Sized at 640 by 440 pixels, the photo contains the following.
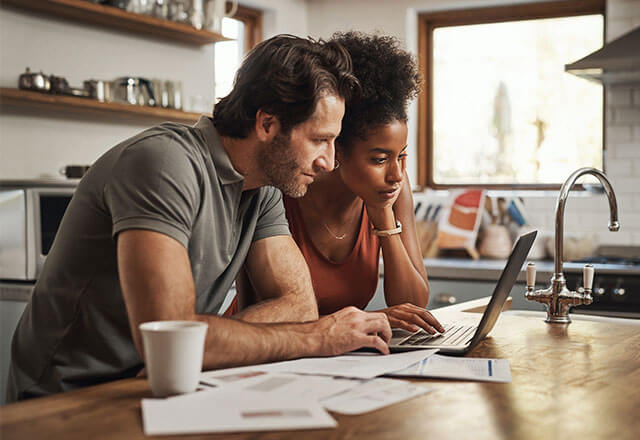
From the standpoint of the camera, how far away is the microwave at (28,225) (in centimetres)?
314

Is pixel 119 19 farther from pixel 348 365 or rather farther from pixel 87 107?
pixel 348 365

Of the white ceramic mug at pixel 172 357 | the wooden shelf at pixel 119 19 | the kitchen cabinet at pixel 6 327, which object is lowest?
the kitchen cabinet at pixel 6 327

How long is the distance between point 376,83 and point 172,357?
1194 millimetres

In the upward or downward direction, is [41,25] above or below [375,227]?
above

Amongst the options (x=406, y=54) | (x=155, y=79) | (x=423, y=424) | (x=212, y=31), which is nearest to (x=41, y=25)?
(x=155, y=79)

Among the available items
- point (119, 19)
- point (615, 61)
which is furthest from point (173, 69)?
point (615, 61)

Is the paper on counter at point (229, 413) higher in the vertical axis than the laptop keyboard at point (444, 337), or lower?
higher

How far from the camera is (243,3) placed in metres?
4.66

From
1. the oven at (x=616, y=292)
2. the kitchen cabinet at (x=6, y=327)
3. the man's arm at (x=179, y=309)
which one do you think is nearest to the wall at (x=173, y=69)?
the kitchen cabinet at (x=6, y=327)

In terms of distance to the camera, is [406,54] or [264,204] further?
[406,54]

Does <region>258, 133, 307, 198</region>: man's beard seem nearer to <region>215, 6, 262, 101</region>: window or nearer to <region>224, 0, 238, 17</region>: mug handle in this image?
<region>224, 0, 238, 17</region>: mug handle

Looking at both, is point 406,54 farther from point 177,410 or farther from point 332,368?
point 177,410

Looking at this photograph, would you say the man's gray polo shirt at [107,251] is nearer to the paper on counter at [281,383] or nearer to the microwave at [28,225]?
the paper on counter at [281,383]

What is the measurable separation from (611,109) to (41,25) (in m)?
2.94
